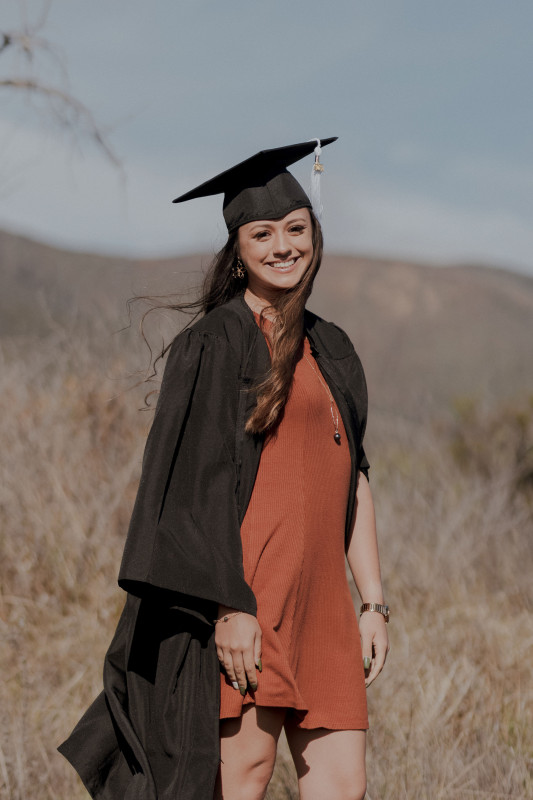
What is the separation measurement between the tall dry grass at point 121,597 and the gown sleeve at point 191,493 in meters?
1.68

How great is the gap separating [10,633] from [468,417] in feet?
28.5

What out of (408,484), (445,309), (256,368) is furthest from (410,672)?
(445,309)

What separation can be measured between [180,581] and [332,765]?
0.65 m

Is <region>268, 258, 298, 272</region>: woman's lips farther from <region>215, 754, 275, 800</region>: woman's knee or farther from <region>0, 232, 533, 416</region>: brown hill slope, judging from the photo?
<region>0, 232, 533, 416</region>: brown hill slope

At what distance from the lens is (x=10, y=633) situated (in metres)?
4.96

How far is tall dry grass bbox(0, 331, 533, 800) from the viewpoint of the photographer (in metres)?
3.86

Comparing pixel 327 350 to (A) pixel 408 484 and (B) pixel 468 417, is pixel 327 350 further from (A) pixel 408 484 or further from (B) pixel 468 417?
(B) pixel 468 417

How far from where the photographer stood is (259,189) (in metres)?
2.67

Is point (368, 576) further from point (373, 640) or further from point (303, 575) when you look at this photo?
point (303, 575)

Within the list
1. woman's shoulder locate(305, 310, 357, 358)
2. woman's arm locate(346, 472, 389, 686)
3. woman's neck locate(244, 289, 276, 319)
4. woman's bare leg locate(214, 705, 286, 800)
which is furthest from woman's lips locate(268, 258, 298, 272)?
woman's bare leg locate(214, 705, 286, 800)

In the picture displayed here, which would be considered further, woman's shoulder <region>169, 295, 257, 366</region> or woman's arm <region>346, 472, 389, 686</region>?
woman's arm <region>346, 472, 389, 686</region>

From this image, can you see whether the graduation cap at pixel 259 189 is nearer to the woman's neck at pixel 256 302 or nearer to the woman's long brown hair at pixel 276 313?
the woman's long brown hair at pixel 276 313

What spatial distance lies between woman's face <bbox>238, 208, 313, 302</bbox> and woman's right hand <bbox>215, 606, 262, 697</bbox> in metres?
0.89

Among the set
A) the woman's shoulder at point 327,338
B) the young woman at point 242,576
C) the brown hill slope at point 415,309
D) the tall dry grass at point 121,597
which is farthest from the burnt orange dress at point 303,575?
the brown hill slope at point 415,309
